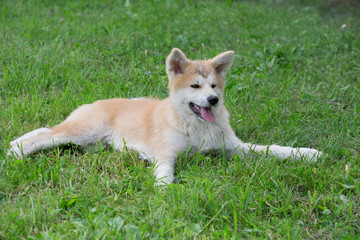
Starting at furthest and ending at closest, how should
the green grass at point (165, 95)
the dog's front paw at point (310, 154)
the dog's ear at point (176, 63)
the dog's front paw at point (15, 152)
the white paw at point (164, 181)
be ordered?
the dog's ear at point (176, 63)
the dog's front paw at point (310, 154)
the dog's front paw at point (15, 152)
the white paw at point (164, 181)
the green grass at point (165, 95)

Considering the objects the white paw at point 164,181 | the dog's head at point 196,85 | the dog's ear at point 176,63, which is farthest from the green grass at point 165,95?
the dog's ear at point 176,63

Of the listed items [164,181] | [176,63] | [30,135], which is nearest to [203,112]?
[176,63]

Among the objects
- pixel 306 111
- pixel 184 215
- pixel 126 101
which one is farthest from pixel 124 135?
pixel 306 111

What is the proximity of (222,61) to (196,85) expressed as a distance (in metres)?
0.48

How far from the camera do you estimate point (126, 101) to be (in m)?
5.10

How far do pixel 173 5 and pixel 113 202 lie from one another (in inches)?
295

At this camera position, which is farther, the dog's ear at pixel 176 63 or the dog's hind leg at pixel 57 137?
the dog's ear at pixel 176 63

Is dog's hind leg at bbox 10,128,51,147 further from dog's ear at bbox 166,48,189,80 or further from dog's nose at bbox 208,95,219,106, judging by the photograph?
dog's nose at bbox 208,95,219,106

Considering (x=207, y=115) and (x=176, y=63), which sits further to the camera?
(x=176, y=63)

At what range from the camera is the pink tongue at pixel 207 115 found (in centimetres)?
432

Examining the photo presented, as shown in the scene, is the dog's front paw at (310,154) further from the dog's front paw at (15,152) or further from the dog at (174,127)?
the dog's front paw at (15,152)

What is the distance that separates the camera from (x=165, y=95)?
595 cm

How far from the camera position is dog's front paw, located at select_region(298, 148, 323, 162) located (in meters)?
4.11

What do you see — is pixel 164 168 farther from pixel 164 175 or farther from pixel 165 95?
pixel 165 95
